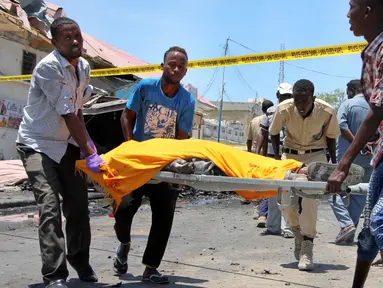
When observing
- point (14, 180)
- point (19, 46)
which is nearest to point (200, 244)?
point (14, 180)

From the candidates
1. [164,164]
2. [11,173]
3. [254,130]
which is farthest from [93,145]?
[11,173]

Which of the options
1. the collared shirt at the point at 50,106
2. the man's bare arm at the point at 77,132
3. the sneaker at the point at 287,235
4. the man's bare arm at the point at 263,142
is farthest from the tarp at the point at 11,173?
the man's bare arm at the point at 77,132

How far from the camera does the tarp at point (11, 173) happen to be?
36.2 ft

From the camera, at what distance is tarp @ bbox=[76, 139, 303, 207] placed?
3.56 meters

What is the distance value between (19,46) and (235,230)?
36.6 feet

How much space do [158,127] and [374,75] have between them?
1954mm

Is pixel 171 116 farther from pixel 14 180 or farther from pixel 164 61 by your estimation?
pixel 14 180

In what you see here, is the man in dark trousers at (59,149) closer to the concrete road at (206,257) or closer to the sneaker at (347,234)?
the concrete road at (206,257)

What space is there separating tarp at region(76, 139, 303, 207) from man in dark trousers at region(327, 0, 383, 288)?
1.86 feet

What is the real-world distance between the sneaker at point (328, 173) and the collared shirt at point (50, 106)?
1660 mm

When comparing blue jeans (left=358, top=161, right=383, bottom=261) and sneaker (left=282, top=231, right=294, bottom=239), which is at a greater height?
blue jeans (left=358, top=161, right=383, bottom=261)

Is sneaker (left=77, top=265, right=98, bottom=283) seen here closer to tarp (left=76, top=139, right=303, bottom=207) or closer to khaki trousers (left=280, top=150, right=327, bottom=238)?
tarp (left=76, top=139, right=303, bottom=207)

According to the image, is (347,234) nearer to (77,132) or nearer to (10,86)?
(77,132)

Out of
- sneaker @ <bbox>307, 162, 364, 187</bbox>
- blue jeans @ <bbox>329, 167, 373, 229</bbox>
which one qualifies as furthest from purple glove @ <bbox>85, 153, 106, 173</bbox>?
blue jeans @ <bbox>329, 167, 373, 229</bbox>
